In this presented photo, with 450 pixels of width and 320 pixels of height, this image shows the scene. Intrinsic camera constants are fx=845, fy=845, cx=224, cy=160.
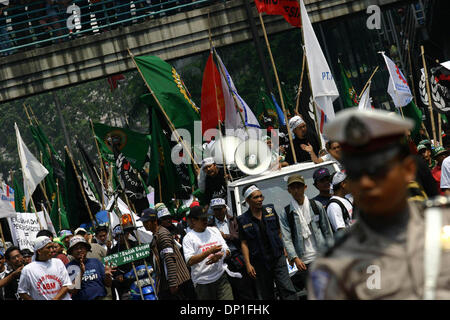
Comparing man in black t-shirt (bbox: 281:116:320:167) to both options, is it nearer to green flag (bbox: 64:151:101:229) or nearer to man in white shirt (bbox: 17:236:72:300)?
man in white shirt (bbox: 17:236:72:300)

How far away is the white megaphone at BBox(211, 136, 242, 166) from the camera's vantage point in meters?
12.4

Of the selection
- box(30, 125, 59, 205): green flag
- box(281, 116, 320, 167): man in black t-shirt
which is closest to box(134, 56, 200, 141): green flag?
box(281, 116, 320, 167): man in black t-shirt

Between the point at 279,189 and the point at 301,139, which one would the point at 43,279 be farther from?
the point at 301,139

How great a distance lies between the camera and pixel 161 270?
10.1 metres

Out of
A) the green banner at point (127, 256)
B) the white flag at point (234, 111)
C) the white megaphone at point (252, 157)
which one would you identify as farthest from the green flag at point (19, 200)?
the green banner at point (127, 256)

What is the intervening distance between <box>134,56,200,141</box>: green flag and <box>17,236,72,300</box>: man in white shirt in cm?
497

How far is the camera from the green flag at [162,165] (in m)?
14.0

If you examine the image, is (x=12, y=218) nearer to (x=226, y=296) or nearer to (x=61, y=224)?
(x=61, y=224)

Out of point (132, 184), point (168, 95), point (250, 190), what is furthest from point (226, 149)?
point (132, 184)

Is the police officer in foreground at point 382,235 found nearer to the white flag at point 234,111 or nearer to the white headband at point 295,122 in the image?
the white headband at point 295,122

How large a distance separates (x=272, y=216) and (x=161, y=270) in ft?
5.29

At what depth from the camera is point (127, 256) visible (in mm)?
10383

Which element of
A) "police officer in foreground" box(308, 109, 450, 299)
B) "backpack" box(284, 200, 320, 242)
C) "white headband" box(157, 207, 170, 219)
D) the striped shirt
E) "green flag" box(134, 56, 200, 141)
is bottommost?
the striped shirt
